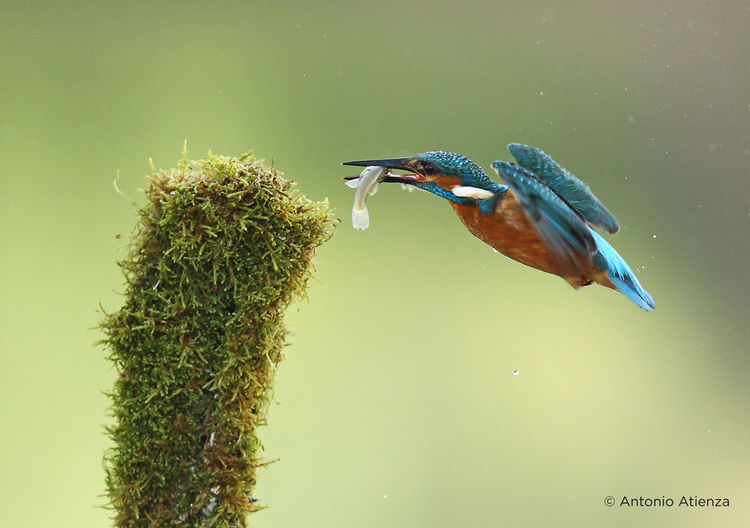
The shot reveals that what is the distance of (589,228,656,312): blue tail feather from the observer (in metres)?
1.70

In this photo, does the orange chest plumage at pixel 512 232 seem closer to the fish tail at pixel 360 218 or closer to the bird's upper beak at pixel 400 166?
the bird's upper beak at pixel 400 166

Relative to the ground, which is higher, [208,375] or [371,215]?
[371,215]

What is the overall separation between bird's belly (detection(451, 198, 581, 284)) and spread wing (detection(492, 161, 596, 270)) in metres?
0.06

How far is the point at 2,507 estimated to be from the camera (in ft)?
9.61

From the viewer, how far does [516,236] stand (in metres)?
1.68

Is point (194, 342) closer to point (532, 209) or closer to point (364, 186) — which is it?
point (364, 186)

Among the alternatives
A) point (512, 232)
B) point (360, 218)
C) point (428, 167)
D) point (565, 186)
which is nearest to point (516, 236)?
point (512, 232)

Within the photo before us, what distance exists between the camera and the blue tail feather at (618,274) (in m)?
1.70

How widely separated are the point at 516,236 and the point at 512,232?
0.04ft

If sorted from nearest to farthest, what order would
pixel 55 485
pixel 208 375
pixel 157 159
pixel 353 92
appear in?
pixel 208 375 < pixel 55 485 < pixel 157 159 < pixel 353 92

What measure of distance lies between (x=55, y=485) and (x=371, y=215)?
1780 mm

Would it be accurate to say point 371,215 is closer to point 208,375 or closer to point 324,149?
point 324,149

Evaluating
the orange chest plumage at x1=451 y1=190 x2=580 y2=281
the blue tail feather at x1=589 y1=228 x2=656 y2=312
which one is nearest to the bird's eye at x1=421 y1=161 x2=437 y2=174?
the orange chest plumage at x1=451 y1=190 x2=580 y2=281

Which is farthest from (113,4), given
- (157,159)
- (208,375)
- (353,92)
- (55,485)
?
(208,375)
